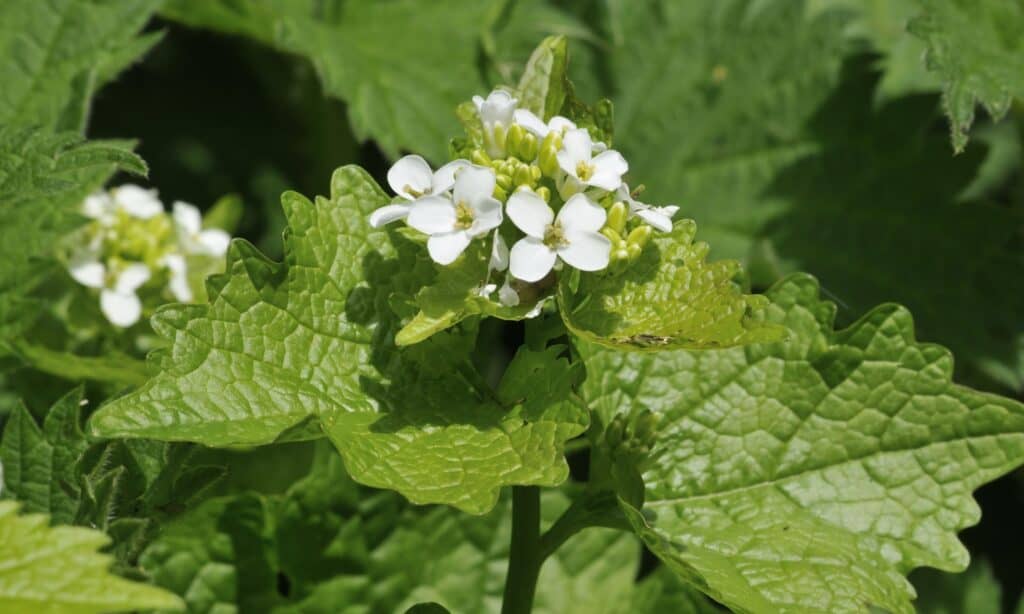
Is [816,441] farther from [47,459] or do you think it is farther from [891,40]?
[891,40]

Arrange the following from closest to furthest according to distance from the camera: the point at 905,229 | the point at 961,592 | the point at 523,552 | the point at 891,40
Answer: the point at 523,552 < the point at 961,592 < the point at 905,229 < the point at 891,40

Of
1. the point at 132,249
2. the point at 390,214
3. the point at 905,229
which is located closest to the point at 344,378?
the point at 390,214

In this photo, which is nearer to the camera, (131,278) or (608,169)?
(608,169)

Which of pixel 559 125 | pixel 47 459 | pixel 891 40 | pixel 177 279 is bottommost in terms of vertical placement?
Result: pixel 47 459

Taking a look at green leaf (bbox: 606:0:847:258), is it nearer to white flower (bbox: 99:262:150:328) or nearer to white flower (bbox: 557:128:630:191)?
white flower (bbox: 99:262:150:328)

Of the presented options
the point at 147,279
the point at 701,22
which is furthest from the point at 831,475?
the point at 701,22

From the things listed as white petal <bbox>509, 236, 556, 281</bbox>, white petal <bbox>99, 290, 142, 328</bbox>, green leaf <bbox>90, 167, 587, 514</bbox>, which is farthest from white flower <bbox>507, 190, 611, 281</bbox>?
white petal <bbox>99, 290, 142, 328</bbox>

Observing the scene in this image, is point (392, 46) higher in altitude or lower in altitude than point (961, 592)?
higher
